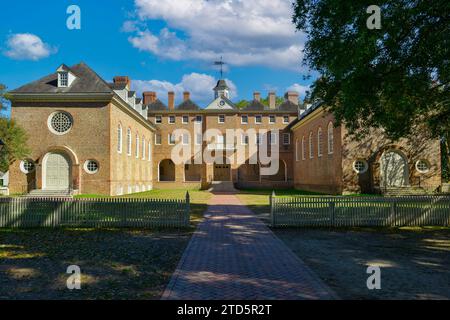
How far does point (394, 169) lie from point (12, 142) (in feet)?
99.3

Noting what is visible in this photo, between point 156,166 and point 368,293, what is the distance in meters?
46.0

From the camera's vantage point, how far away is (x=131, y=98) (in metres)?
40.3

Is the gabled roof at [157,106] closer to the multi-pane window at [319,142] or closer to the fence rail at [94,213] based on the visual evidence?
the multi-pane window at [319,142]

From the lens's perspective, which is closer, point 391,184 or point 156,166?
point 391,184

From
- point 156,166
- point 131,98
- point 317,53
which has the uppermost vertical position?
point 131,98

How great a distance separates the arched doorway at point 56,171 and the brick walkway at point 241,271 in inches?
845

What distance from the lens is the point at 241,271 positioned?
25.5ft

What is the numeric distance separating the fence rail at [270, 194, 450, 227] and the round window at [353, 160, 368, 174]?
1634 cm

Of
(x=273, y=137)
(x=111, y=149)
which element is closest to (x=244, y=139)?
(x=273, y=137)

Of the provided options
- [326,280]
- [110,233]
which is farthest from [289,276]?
[110,233]

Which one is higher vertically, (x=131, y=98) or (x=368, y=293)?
(x=131, y=98)

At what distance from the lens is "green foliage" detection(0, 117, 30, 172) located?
27828 mm
